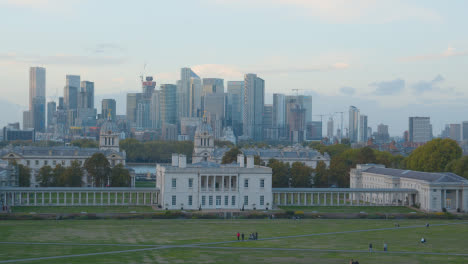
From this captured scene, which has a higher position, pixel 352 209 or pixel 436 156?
pixel 436 156

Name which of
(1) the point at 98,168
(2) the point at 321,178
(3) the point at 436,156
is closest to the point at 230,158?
(2) the point at 321,178

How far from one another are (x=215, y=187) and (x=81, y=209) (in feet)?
62.0

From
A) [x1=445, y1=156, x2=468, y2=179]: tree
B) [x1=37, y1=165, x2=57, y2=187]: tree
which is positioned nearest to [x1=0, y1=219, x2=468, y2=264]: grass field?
[x1=445, y1=156, x2=468, y2=179]: tree

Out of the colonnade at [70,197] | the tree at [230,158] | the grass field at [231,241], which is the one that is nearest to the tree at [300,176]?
the tree at [230,158]

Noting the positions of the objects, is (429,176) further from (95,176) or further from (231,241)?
(95,176)

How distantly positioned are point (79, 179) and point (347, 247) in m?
68.9

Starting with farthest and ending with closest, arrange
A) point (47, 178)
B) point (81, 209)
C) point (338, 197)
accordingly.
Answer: point (47, 178)
point (338, 197)
point (81, 209)

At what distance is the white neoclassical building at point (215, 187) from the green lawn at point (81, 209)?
4115 mm

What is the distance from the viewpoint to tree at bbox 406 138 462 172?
13125cm

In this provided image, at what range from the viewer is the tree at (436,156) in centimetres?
13125

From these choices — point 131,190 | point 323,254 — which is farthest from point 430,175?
point 323,254

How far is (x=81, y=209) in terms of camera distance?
96625 millimetres

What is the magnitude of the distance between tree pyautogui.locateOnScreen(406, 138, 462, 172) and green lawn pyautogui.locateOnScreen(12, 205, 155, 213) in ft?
188

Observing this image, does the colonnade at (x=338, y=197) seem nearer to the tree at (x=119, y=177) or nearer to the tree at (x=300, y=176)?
the tree at (x=300, y=176)
